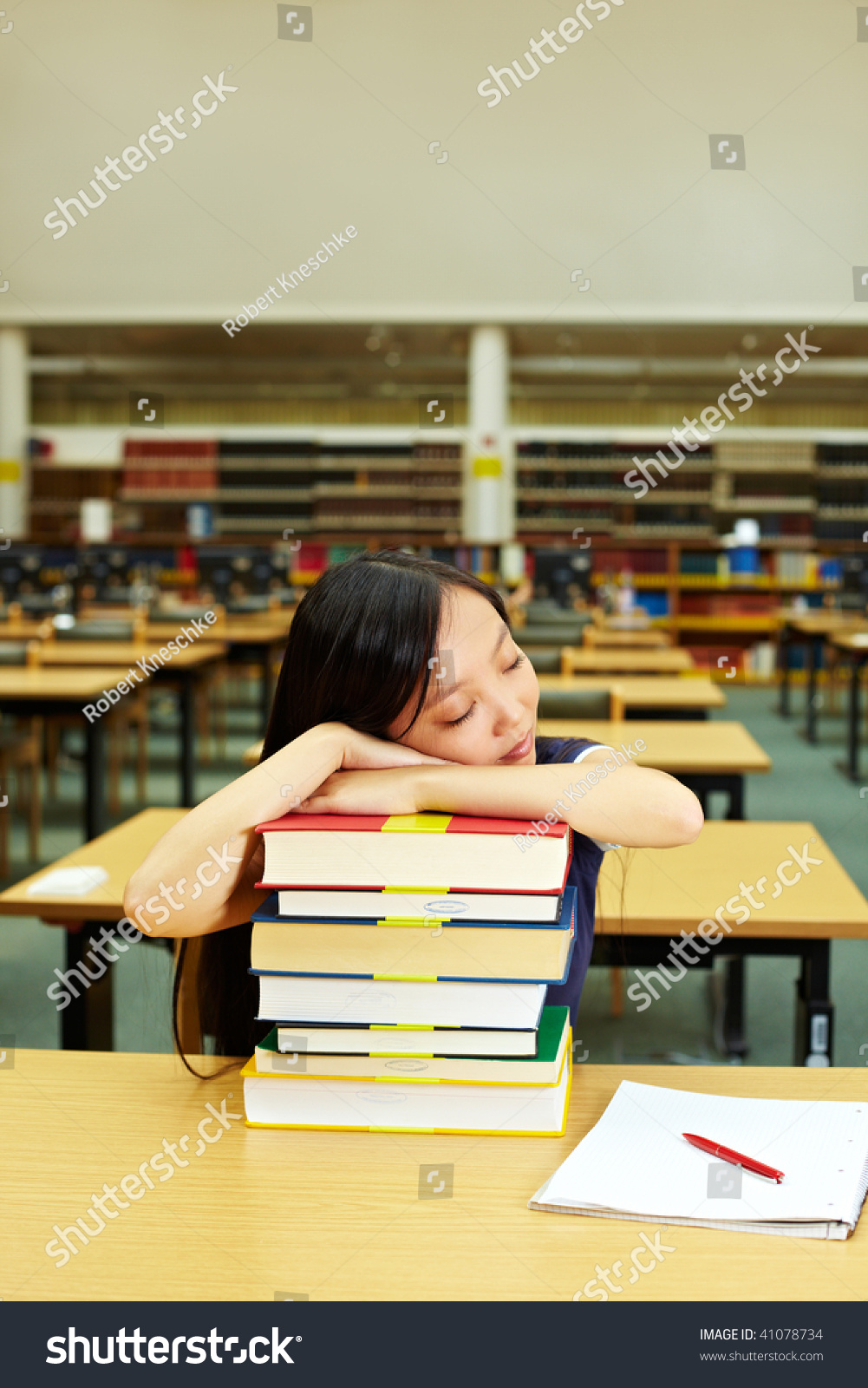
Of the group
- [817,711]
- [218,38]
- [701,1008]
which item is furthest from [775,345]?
[701,1008]

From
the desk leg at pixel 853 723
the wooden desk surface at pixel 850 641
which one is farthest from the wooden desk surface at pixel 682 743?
the desk leg at pixel 853 723

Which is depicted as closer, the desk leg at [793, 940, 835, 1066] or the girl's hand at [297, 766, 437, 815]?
the girl's hand at [297, 766, 437, 815]

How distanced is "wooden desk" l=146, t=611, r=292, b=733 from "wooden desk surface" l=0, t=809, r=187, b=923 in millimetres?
3174

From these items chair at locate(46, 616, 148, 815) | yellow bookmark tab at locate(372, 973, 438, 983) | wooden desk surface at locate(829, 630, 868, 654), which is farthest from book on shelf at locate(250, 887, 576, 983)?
wooden desk surface at locate(829, 630, 868, 654)

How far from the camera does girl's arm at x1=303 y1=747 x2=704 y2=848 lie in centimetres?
94

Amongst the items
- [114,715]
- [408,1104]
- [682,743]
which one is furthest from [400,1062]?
[114,715]

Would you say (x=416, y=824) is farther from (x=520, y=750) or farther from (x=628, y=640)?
(x=628, y=640)

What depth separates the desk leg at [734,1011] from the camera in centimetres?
260

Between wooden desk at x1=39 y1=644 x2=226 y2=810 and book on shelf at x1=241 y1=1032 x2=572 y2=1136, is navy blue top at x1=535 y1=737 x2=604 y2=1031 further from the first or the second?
wooden desk at x1=39 y1=644 x2=226 y2=810

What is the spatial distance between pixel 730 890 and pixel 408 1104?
860 millimetres

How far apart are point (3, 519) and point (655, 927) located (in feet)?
33.7

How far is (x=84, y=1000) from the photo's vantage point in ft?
5.53

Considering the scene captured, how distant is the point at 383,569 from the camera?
1.03 metres

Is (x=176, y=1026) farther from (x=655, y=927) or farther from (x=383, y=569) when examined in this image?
(x=655, y=927)
